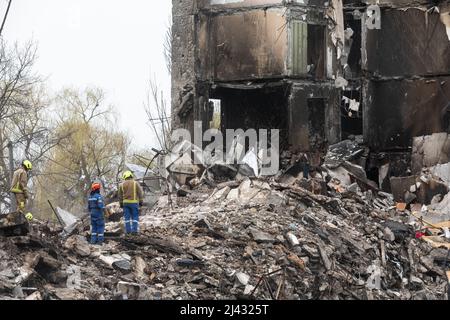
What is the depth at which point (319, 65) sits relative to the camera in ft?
78.0

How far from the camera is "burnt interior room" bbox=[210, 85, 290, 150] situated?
953 inches

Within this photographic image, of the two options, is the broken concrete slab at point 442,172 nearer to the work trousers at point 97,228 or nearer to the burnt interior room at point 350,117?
the burnt interior room at point 350,117

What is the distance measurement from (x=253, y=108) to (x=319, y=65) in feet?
8.54

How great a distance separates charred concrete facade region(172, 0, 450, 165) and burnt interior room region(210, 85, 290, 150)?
9 cm

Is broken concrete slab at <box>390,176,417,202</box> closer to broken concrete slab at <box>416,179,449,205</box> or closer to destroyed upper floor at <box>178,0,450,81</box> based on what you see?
broken concrete slab at <box>416,179,449,205</box>

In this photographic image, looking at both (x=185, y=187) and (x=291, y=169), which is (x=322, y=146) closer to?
(x=291, y=169)

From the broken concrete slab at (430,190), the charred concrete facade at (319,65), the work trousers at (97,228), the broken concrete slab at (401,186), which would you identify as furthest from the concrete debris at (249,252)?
the charred concrete facade at (319,65)

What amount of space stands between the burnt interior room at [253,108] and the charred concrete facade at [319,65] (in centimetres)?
9

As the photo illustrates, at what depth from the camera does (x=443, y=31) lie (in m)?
22.4

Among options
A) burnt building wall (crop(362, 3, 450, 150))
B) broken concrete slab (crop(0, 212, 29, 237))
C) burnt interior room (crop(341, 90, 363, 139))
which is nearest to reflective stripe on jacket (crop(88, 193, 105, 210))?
broken concrete slab (crop(0, 212, 29, 237))

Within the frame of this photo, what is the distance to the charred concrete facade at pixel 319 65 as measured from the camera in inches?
894
